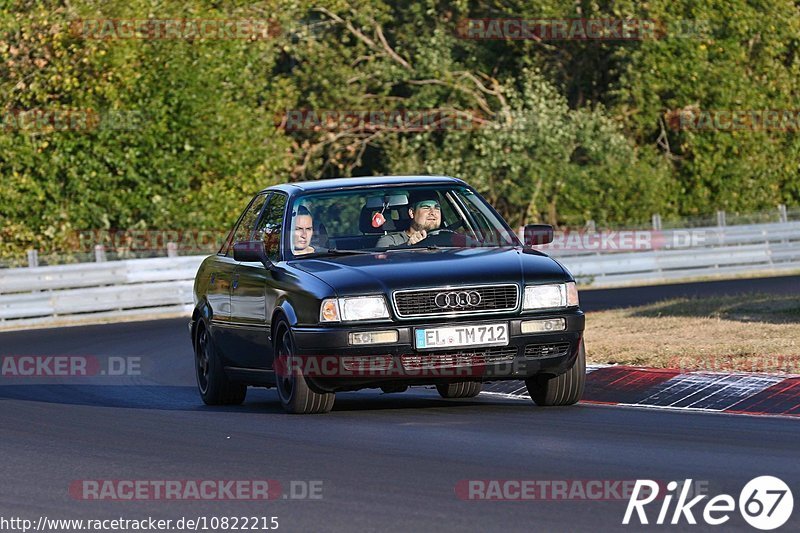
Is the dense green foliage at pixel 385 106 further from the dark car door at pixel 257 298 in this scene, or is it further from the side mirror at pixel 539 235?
the side mirror at pixel 539 235

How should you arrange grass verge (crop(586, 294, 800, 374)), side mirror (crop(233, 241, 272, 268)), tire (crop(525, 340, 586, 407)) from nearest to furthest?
tire (crop(525, 340, 586, 407))
side mirror (crop(233, 241, 272, 268))
grass verge (crop(586, 294, 800, 374))

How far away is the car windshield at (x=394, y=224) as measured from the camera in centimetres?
1164

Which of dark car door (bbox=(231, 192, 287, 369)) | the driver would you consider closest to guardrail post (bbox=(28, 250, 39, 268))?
dark car door (bbox=(231, 192, 287, 369))

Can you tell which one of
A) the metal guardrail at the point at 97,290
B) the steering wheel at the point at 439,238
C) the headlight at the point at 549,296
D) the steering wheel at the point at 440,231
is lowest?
the metal guardrail at the point at 97,290

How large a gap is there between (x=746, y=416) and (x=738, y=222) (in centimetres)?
2679


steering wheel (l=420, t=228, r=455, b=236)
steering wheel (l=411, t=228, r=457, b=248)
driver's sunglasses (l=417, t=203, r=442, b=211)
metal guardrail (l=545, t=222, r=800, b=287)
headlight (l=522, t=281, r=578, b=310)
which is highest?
driver's sunglasses (l=417, t=203, r=442, b=211)

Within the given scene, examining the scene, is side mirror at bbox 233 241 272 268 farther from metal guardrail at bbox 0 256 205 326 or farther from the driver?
metal guardrail at bbox 0 256 205 326

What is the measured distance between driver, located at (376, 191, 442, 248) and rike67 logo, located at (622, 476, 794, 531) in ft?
14.2

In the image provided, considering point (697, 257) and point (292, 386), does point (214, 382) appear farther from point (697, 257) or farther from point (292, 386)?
point (697, 257)

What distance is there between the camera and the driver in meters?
11.6

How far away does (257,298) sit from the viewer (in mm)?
11789

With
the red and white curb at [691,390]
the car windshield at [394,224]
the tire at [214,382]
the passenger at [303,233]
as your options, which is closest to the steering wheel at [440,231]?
the car windshield at [394,224]

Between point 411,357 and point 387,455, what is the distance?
1594 millimetres

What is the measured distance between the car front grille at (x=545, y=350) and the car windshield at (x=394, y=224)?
1.23m
